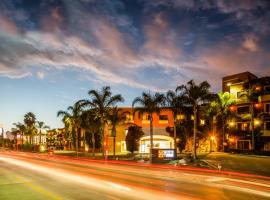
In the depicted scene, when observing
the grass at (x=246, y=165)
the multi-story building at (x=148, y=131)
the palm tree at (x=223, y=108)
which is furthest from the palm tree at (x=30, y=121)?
the grass at (x=246, y=165)

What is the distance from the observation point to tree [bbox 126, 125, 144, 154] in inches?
2349

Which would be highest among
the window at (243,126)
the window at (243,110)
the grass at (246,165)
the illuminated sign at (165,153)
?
the window at (243,110)

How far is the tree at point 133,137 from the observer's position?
59.7 meters

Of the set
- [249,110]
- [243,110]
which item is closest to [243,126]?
[243,110]

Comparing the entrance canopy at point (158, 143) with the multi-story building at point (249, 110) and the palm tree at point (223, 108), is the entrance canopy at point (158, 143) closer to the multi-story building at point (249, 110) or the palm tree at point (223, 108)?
the palm tree at point (223, 108)

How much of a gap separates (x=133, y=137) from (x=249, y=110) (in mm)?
22538

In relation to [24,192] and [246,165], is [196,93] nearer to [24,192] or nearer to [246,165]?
[246,165]

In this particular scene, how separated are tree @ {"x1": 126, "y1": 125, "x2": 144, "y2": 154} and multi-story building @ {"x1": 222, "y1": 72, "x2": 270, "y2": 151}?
17.6 metres

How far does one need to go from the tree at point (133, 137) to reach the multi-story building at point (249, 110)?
17643 millimetres

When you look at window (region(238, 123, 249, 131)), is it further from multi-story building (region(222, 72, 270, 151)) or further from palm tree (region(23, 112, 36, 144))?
palm tree (region(23, 112, 36, 144))

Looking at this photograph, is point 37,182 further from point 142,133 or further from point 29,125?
point 29,125

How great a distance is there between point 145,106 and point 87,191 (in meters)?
23.2

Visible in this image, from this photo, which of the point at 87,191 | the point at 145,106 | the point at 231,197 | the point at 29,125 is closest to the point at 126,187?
the point at 87,191

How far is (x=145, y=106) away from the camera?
38.3 metres
